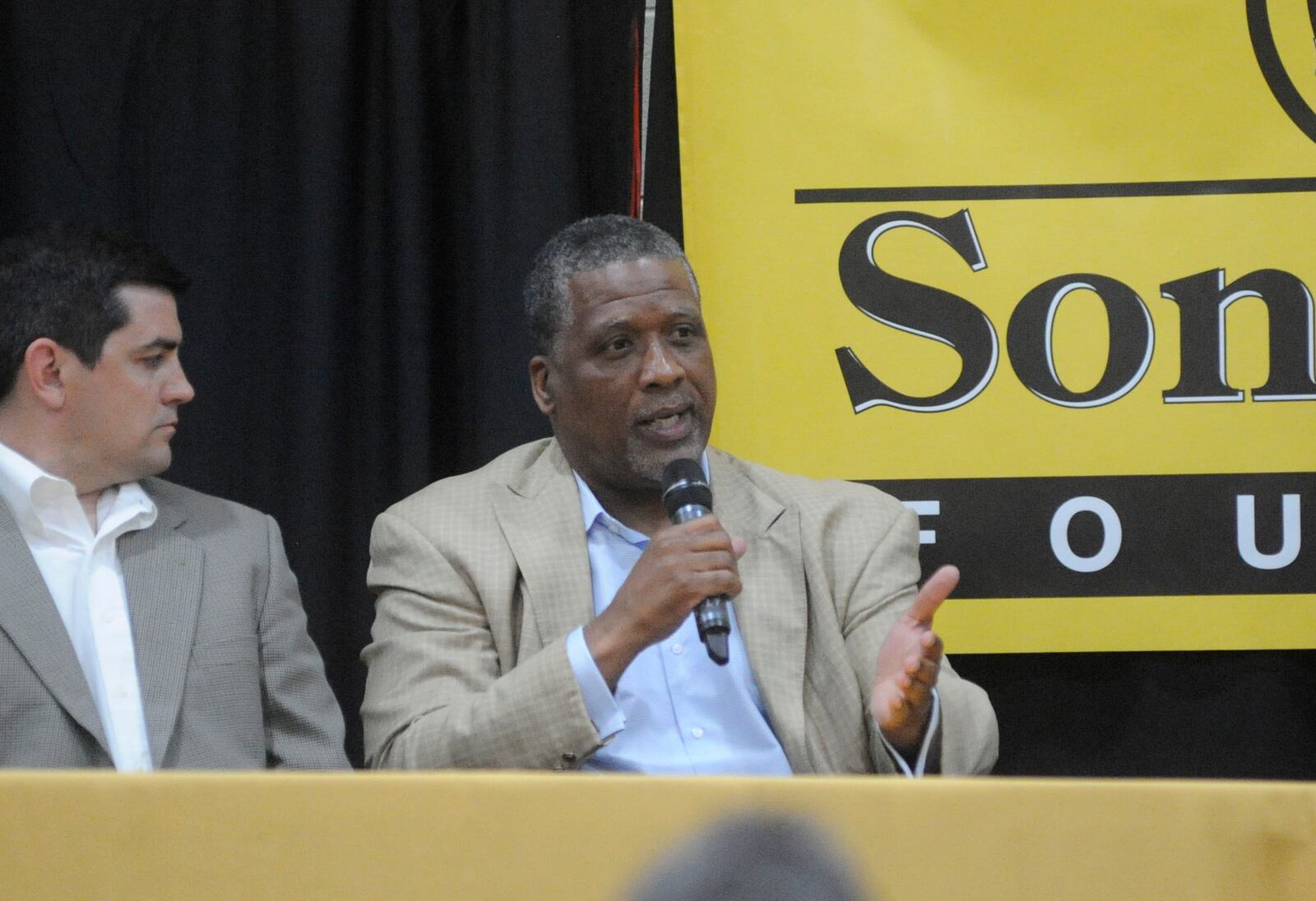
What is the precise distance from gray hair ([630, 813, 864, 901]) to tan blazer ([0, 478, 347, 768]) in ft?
5.41

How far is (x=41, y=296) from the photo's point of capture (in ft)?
7.47

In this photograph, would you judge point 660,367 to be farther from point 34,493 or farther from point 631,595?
point 34,493

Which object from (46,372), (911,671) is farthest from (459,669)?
(46,372)

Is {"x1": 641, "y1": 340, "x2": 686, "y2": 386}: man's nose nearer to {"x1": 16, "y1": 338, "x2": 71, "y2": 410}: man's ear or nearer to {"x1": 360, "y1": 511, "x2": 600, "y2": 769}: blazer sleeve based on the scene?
{"x1": 360, "y1": 511, "x2": 600, "y2": 769}: blazer sleeve

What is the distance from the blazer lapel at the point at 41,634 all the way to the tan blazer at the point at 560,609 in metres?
0.39

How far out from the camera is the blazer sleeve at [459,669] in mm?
1959

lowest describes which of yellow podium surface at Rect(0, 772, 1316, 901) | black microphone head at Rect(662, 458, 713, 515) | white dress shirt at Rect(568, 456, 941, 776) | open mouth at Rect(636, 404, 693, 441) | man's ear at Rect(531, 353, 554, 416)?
white dress shirt at Rect(568, 456, 941, 776)

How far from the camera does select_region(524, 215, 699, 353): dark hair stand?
7.67ft

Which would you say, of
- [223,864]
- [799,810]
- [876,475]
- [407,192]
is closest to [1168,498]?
[876,475]

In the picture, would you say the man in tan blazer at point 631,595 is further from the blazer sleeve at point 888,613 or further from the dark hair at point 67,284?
the dark hair at point 67,284

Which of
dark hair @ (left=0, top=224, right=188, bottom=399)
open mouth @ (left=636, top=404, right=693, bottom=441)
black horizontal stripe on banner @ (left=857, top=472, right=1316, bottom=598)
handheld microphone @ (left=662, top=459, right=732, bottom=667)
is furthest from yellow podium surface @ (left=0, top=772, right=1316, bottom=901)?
black horizontal stripe on banner @ (left=857, top=472, right=1316, bottom=598)

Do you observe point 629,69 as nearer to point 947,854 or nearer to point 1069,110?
point 1069,110

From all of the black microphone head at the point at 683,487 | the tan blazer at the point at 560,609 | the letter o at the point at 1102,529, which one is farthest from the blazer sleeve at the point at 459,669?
the letter o at the point at 1102,529

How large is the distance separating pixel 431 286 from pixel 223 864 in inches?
72.8
